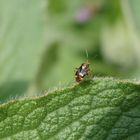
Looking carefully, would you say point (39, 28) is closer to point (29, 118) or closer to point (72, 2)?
point (29, 118)

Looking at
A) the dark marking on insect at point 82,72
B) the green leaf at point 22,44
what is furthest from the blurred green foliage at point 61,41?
the dark marking on insect at point 82,72

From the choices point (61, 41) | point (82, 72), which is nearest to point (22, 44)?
point (82, 72)

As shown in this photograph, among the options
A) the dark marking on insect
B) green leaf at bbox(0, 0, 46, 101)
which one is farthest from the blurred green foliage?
the dark marking on insect

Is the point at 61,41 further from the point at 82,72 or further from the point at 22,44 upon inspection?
the point at 82,72

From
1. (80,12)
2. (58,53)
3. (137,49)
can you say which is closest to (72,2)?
(80,12)

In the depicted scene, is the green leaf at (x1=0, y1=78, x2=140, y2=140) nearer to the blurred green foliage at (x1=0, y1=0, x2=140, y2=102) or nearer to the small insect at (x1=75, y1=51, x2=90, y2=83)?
the blurred green foliage at (x1=0, y1=0, x2=140, y2=102)
